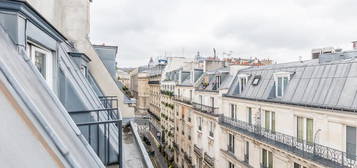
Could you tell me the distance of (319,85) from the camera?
14.0m

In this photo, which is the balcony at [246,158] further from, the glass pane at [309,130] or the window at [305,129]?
the glass pane at [309,130]

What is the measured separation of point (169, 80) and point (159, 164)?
15.8 m

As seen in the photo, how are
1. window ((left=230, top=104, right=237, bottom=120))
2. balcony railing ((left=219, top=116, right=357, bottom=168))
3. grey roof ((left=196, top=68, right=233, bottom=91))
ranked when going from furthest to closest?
grey roof ((left=196, top=68, right=233, bottom=91))
window ((left=230, top=104, right=237, bottom=120))
balcony railing ((left=219, top=116, right=357, bottom=168))

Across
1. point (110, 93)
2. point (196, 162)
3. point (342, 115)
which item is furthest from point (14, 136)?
point (196, 162)

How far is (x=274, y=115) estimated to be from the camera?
16.9 metres

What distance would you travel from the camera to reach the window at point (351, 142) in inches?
442

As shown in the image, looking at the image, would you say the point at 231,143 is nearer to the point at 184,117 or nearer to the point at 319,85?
the point at 319,85

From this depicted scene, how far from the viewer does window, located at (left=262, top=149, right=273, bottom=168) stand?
662 inches

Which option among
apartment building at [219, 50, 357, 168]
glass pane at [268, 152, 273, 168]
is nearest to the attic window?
apartment building at [219, 50, 357, 168]

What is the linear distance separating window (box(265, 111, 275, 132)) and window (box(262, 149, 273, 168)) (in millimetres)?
1806

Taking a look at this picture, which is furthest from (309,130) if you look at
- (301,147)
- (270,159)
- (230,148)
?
(230,148)

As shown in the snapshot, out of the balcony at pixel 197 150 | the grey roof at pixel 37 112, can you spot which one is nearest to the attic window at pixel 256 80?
the balcony at pixel 197 150

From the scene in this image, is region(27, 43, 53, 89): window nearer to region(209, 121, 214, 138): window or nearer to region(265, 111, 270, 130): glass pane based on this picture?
region(265, 111, 270, 130): glass pane

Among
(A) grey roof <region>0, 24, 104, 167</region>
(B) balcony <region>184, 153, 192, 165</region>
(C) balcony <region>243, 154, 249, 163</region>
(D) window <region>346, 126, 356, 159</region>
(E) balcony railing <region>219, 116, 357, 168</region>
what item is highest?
(A) grey roof <region>0, 24, 104, 167</region>
